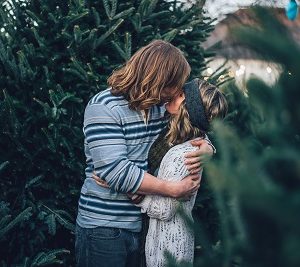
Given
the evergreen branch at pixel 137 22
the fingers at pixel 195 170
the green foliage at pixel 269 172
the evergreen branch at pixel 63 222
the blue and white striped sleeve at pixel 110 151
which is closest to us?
the green foliage at pixel 269 172

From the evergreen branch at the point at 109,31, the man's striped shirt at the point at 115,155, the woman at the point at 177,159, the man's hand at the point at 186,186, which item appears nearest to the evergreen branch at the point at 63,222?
the man's striped shirt at the point at 115,155

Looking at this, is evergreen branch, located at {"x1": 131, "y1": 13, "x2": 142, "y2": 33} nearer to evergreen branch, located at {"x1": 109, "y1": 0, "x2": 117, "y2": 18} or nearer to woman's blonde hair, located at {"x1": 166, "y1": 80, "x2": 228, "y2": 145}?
evergreen branch, located at {"x1": 109, "y1": 0, "x2": 117, "y2": 18}

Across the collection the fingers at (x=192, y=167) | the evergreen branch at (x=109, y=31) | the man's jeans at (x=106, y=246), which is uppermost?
the evergreen branch at (x=109, y=31)

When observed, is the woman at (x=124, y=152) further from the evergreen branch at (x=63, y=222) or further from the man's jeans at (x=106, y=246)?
the evergreen branch at (x=63, y=222)

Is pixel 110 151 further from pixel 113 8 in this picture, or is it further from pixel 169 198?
pixel 113 8

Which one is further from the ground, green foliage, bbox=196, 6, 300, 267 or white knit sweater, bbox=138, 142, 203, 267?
green foliage, bbox=196, 6, 300, 267

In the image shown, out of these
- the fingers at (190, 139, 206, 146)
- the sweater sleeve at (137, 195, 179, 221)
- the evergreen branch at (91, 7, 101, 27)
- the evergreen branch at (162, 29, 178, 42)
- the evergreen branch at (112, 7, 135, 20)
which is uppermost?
the evergreen branch at (91, 7, 101, 27)

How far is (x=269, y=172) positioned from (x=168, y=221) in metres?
1.85

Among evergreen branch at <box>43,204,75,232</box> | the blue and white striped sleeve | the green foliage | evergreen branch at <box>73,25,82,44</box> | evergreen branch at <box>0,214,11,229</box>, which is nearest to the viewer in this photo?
the green foliage

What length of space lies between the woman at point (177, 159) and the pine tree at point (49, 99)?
2.80 ft

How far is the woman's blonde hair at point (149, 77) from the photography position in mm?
2750

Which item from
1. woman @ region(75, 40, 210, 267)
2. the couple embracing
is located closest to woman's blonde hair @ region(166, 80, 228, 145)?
A: the couple embracing

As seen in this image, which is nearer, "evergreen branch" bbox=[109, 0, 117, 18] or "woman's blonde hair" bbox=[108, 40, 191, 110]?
"woman's blonde hair" bbox=[108, 40, 191, 110]

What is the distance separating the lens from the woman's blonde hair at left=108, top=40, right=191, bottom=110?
2750 millimetres
